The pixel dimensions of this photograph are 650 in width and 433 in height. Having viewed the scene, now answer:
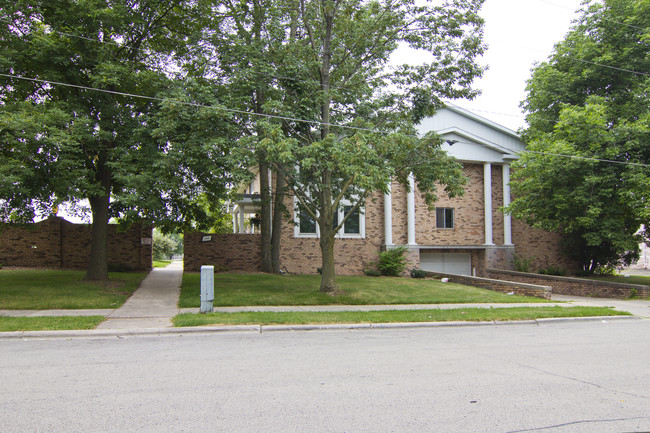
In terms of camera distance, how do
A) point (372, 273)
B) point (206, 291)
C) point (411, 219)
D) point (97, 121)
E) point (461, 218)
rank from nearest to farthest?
point (206, 291) → point (97, 121) → point (372, 273) → point (411, 219) → point (461, 218)

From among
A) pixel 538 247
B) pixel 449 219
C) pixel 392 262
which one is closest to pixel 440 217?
pixel 449 219

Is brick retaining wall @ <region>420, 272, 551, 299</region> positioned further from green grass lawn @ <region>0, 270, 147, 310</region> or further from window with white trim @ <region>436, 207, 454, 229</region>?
green grass lawn @ <region>0, 270, 147, 310</region>

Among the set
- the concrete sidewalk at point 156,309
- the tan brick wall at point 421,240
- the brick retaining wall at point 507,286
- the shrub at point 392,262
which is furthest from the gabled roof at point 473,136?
the concrete sidewalk at point 156,309

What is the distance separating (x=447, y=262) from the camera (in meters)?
27.2

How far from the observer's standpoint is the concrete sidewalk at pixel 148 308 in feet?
34.0

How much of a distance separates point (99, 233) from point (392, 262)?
13.9 metres

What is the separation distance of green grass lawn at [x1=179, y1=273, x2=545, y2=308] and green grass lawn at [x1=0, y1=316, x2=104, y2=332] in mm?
2898

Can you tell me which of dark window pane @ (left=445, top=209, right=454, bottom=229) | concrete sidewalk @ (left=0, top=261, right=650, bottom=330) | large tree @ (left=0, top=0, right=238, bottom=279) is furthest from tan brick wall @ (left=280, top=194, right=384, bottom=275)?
large tree @ (left=0, top=0, right=238, bottom=279)

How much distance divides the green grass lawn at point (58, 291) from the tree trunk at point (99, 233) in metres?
0.48

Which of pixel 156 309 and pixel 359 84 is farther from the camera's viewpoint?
pixel 359 84

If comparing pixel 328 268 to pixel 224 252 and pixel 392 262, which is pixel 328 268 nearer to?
pixel 224 252

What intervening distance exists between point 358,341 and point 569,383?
4.08 metres

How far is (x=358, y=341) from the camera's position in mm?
9234

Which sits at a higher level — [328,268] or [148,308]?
[328,268]
